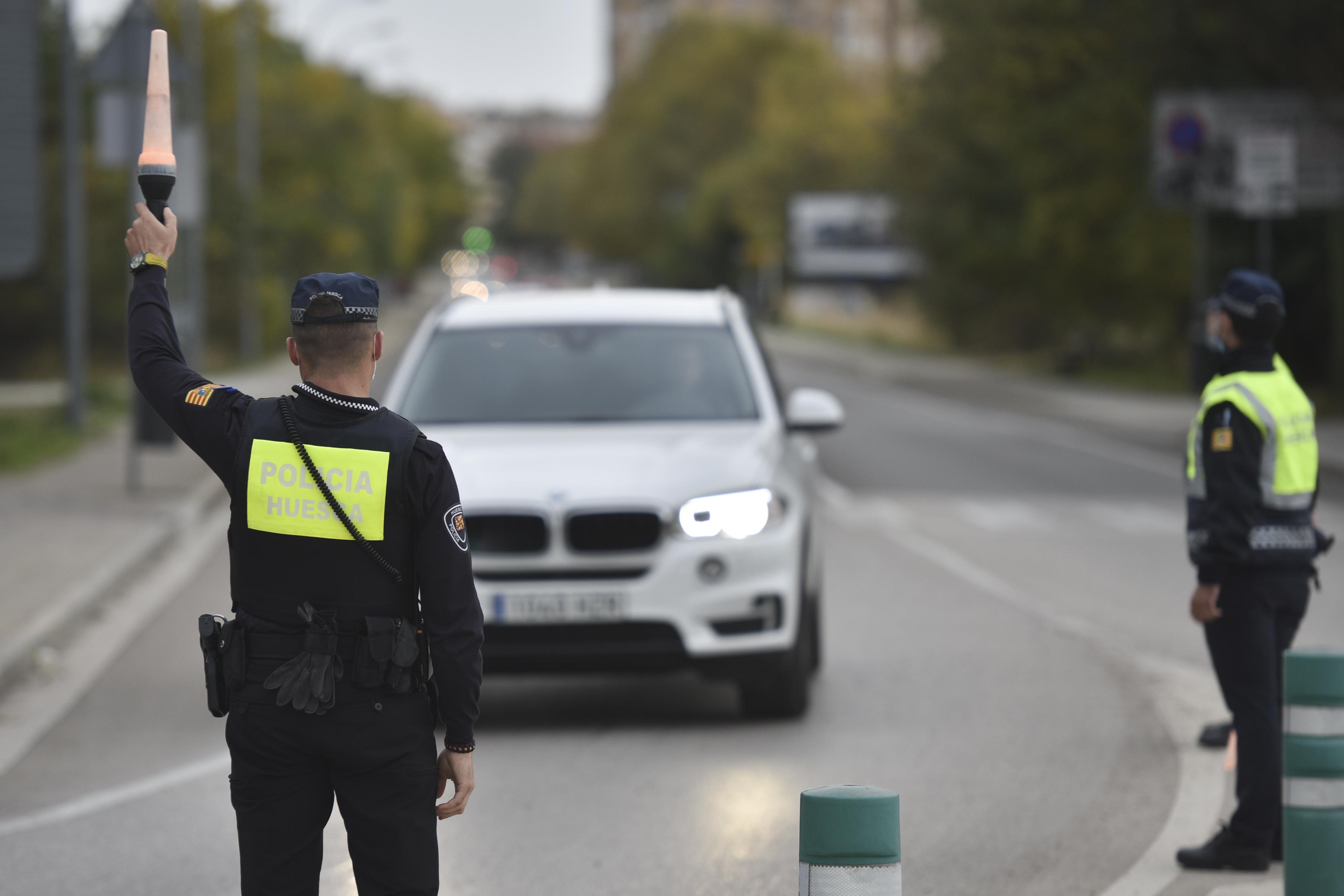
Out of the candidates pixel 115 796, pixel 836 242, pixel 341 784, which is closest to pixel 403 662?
pixel 341 784

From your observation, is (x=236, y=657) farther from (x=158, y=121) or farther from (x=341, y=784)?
(x=158, y=121)

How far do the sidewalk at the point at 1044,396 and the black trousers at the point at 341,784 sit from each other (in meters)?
19.4

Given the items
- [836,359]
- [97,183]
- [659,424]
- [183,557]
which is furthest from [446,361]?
[836,359]

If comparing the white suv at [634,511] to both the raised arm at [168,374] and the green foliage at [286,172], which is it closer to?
the raised arm at [168,374]

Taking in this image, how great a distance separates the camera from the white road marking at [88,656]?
8.62m

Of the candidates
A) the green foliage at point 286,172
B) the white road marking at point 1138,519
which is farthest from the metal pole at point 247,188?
the white road marking at point 1138,519

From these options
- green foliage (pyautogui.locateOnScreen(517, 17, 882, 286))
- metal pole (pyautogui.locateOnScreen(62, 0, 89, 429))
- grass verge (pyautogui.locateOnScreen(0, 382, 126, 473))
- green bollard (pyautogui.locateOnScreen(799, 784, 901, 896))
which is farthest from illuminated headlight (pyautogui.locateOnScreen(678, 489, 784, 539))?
green foliage (pyautogui.locateOnScreen(517, 17, 882, 286))

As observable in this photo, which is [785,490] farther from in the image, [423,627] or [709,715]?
[423,627]

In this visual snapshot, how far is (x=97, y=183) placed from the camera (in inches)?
1476

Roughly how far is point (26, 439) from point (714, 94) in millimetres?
82560

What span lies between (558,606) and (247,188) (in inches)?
1381

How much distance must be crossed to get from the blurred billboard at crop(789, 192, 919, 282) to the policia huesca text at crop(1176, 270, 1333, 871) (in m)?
68.3

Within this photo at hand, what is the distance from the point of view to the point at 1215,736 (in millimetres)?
8156

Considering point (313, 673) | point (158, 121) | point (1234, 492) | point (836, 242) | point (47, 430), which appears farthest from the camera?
point (836, 242)
